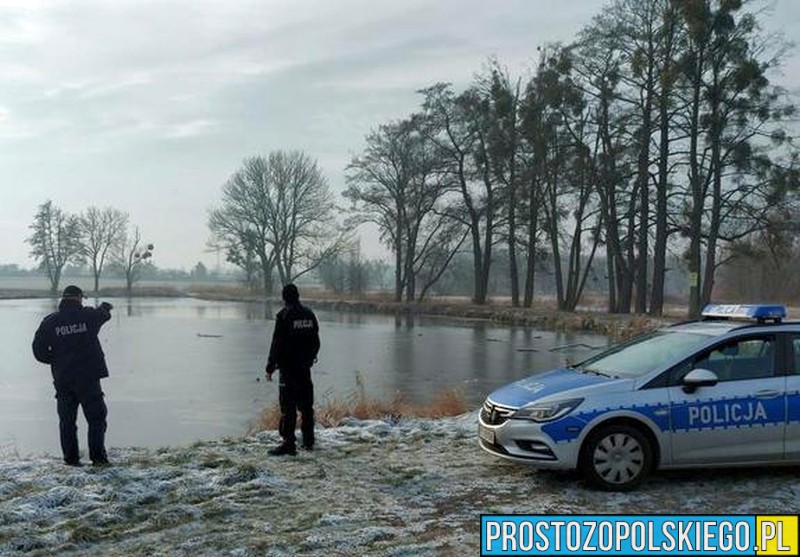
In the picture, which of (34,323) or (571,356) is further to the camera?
(34,323)

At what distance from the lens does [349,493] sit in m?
6.93

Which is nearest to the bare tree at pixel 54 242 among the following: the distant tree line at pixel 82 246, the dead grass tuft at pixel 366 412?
the distant tree line at pixel 82 246

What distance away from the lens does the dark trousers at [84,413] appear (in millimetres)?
8086

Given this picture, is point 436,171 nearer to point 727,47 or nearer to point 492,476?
point 727,47

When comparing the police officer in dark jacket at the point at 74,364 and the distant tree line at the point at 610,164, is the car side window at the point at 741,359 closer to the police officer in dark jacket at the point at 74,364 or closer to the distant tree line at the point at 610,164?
the police officer in dark jacket at the point at 74,364

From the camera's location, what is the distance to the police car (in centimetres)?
685

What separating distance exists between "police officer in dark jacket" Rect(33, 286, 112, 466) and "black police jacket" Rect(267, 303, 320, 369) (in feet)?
5.55

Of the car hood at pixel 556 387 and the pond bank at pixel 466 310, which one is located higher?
the car hood at pixel 556 387

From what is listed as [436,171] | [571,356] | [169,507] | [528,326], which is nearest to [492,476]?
[169,507]

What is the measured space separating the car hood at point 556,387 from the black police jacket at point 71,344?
386cm

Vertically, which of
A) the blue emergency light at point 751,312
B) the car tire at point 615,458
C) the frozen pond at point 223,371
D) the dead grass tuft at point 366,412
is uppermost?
the blue emergency light at point 751,312

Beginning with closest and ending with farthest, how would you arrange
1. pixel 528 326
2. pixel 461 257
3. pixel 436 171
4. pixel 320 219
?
1. pixel 528 326
2. pixel 436 171
3. pixel 461 257
4. pixel 320 219

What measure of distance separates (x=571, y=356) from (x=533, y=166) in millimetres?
23089

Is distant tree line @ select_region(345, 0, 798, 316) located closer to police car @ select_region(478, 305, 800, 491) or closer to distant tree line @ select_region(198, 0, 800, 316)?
distant tree line @ select_region(198, 0, 800, 316)
